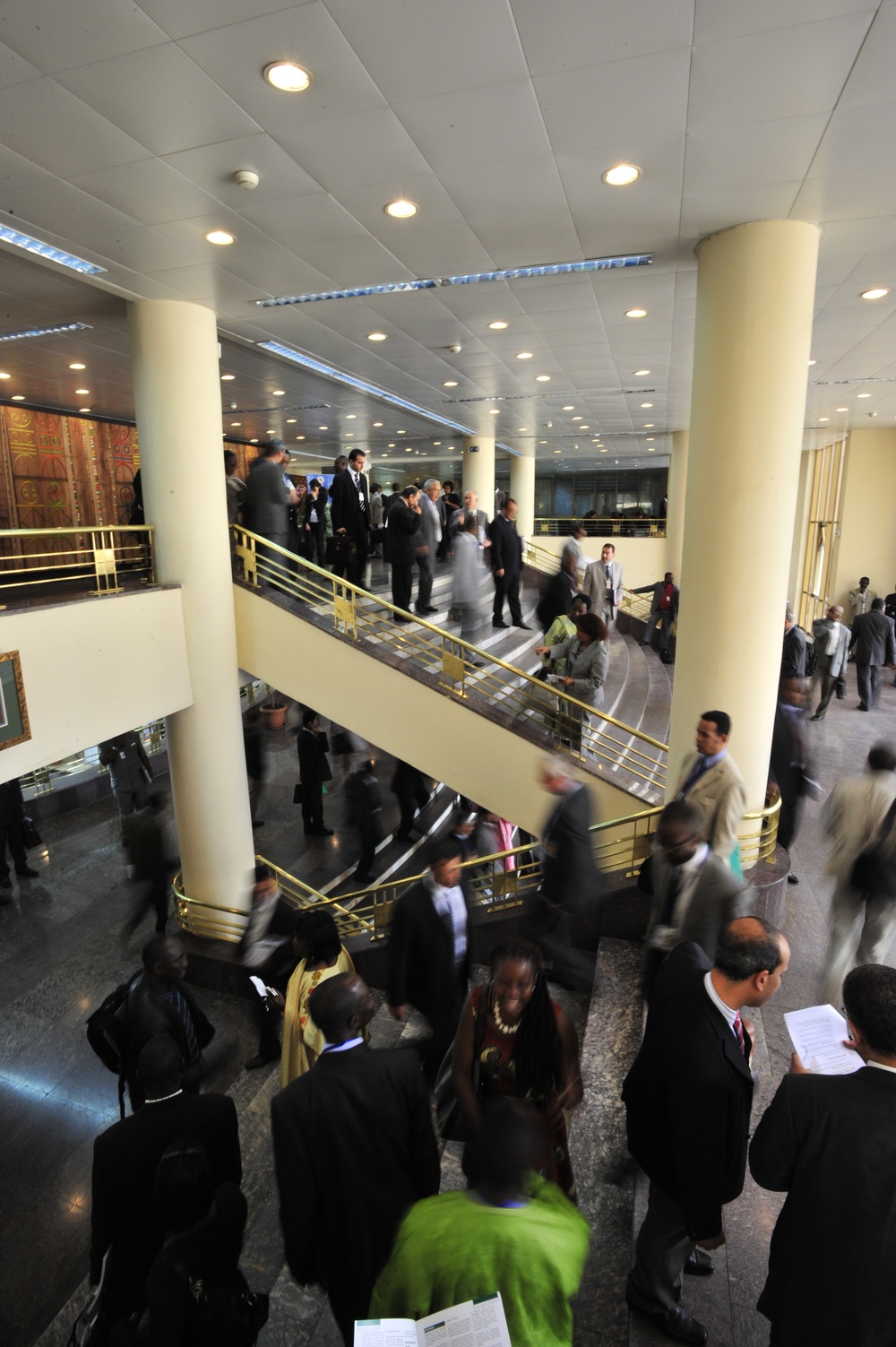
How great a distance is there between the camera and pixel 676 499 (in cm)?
1694

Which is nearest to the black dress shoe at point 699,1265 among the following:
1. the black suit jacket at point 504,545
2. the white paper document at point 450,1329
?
the white paper document at point 450,1329

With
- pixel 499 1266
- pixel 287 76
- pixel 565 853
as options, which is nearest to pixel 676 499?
pixel 565 853

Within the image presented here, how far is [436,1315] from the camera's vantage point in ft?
5.11

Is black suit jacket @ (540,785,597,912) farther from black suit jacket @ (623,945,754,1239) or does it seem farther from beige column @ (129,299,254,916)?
beige column @ (129,299,254,916)

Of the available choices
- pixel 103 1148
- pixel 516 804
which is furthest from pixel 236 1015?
pixel 103 1148

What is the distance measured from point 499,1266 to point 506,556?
8.34 metres

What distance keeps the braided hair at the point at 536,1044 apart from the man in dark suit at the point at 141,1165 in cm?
106

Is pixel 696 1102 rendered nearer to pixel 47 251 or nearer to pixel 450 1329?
pixel 450 1329

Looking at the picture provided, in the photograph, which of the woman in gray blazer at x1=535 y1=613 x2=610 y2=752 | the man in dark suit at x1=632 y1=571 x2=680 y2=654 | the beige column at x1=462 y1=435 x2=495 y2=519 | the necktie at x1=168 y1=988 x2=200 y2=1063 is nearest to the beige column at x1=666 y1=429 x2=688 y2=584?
the man in dark suit at x1=632 y1=571 x2=680 y2=654

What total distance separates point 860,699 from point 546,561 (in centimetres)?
1211

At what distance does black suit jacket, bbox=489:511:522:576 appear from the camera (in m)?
9.04

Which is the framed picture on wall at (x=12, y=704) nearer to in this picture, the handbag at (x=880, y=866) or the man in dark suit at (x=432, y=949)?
the man in dark suit at (x=432, y=949)

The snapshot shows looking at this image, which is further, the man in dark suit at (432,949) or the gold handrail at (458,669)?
the gold handrail at (458,669)

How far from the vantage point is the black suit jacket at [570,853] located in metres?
3.82
